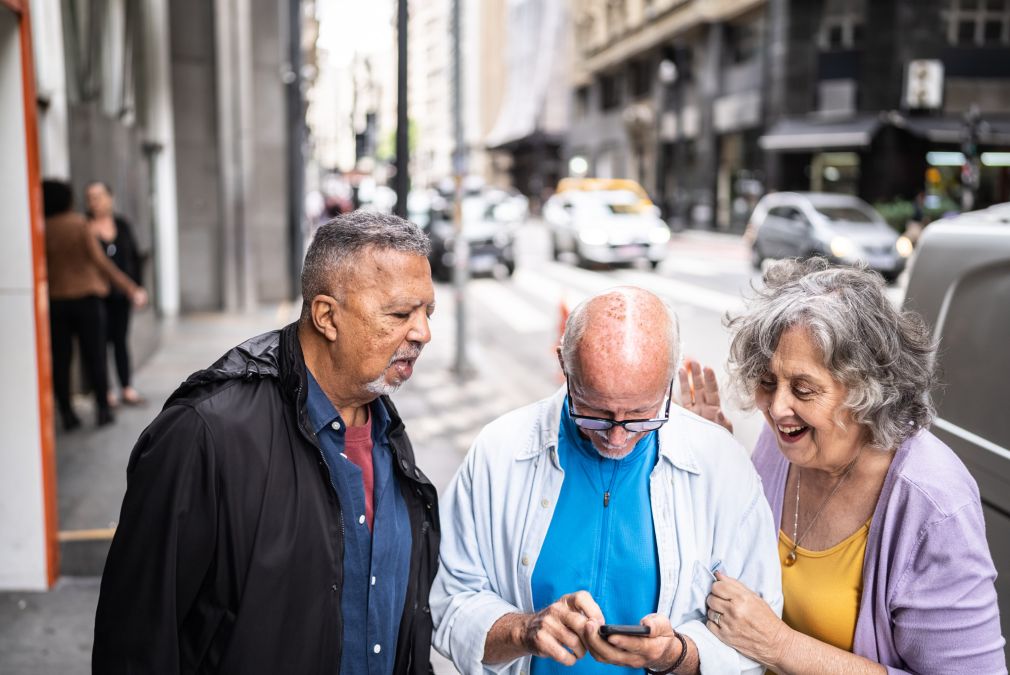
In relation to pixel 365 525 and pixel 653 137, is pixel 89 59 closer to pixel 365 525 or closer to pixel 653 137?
pixel 365 525

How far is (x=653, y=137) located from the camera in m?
45.2

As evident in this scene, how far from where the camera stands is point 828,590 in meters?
2.19

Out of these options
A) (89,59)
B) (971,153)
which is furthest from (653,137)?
(89,59)

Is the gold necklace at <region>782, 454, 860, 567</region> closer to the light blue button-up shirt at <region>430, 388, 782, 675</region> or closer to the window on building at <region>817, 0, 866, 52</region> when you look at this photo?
the light blue button-up shirt at <region>430, 388, 782, 675</region>

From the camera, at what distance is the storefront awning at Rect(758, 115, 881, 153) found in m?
29.8

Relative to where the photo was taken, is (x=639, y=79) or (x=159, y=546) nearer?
(x=159, y=546)

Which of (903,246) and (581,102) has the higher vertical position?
(581,102)

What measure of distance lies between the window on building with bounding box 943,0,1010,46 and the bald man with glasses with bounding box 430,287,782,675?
106ft

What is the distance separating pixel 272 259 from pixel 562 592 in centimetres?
1460

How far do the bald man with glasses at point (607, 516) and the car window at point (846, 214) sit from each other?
62.8 feet

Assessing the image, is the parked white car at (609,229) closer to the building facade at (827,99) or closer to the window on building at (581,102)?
the building facade at (827,99)

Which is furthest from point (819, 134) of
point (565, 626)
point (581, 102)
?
point (565, 626)

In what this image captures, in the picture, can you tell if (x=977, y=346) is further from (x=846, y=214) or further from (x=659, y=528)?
(x=846, y=214)

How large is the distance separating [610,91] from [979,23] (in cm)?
2514
